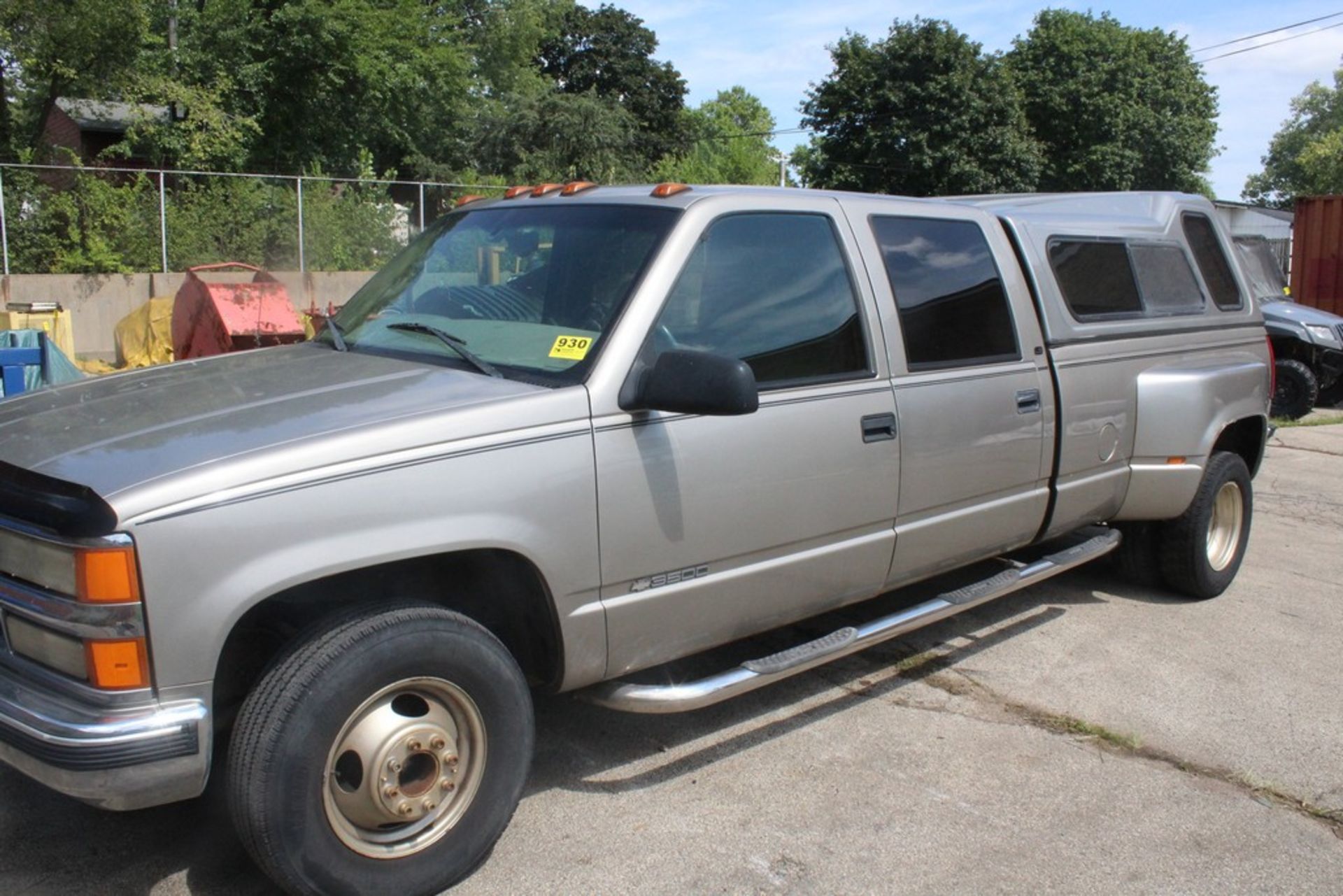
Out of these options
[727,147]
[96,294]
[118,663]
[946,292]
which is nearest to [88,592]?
[118,663]

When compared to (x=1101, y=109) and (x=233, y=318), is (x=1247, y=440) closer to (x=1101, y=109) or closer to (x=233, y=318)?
(x=233, y=318)

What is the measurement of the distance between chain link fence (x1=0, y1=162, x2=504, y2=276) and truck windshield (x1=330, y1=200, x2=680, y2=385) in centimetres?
1514

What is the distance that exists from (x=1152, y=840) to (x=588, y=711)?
6.62ft

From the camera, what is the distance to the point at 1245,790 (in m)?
3.84

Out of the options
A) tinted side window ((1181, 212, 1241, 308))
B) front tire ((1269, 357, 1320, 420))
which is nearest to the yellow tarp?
tinted side window ((1181, 212, 1241, 308))

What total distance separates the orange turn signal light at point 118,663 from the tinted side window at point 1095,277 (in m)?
4.04

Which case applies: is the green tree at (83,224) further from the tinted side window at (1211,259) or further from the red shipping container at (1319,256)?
the red shipping container at (1319,256)

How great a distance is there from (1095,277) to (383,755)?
398 centimetres

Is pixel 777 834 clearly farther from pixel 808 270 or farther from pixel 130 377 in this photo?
pixel 130 377

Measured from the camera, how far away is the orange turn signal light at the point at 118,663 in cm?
251

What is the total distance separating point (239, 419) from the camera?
3018 millimetres

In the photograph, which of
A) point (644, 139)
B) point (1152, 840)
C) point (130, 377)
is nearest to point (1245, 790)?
point (1152, 840)

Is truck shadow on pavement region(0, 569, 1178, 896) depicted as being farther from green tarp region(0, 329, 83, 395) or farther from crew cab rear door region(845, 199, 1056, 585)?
green tarp region(0, 329, 83, 395)

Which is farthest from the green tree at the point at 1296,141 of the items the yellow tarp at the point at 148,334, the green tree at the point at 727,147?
the yellow tarp at the point at 148,334
